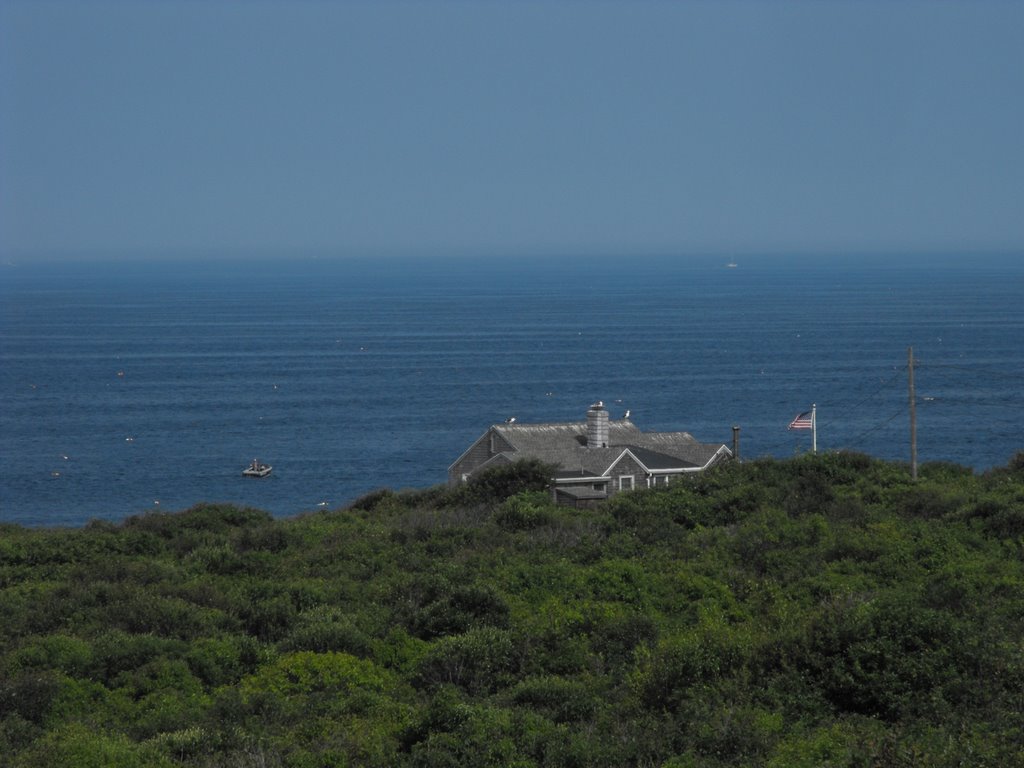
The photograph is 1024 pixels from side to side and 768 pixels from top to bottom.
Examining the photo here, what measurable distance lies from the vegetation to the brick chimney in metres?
7.67

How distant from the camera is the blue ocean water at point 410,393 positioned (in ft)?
223

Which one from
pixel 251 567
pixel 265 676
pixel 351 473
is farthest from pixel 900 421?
pixel 265 676

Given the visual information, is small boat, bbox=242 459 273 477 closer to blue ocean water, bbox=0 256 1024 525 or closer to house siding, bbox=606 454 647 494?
blue ocean water, bbox=0 256 1024 525

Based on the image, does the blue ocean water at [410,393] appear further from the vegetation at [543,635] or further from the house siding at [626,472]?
the vegetation at [543,635]

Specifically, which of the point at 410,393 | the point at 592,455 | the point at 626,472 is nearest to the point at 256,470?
the point at 410,393

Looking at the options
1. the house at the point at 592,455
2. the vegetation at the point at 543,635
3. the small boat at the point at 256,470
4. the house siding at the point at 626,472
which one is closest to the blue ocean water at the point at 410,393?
the small boat at the point at 256,470

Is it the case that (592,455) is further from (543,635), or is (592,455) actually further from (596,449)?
(543,635)

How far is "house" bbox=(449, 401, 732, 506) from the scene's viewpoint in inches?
1473

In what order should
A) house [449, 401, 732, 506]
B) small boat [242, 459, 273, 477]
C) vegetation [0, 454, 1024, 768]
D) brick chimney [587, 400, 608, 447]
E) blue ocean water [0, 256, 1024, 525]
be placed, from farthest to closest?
small boat [242, 459, 273, 477] < blue ocean water [0, 256, 1024, 525] < brick chimney [587, 400, 608, 447] < house [449, 401, 732, 506] < vegetation [0, 454, 1024, 768]

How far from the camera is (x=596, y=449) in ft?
128

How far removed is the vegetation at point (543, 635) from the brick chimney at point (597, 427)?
25.2 ft

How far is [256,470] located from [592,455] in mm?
33352

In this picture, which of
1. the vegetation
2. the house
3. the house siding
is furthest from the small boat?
the vegetation

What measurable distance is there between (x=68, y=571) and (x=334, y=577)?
5102 millimetres
